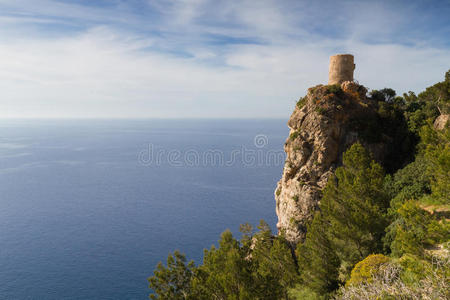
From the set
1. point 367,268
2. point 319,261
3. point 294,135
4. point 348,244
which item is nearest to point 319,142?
point 294,135

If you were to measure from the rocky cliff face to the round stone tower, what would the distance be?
7.75ft

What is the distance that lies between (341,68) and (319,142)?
1239 centimetres

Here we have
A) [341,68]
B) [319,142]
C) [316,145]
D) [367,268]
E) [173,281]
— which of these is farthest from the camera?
[341,68]

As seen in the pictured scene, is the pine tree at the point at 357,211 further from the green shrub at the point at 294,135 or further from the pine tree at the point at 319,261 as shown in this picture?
the green shrub at the point at 294,135

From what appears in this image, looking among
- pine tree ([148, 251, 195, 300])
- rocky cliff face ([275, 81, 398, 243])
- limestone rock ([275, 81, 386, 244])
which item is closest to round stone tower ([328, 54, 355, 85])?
limestone rock ([275, 81, 386, 244])

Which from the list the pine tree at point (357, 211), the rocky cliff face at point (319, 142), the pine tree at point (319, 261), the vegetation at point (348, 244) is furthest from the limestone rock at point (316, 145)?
the pine tree at point (319, 261)

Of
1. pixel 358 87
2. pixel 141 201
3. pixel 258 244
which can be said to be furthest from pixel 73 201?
pixel 358 87

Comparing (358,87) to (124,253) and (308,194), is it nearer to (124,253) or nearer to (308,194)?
(308,194)

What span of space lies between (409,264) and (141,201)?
94.9 meters

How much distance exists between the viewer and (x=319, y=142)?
37938mm

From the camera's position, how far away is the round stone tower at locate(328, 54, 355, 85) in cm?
4206

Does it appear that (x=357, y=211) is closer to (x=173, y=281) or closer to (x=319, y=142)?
(x=319, y=142)

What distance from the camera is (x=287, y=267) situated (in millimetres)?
29031

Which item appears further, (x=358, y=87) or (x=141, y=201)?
(x=141, y=201)
